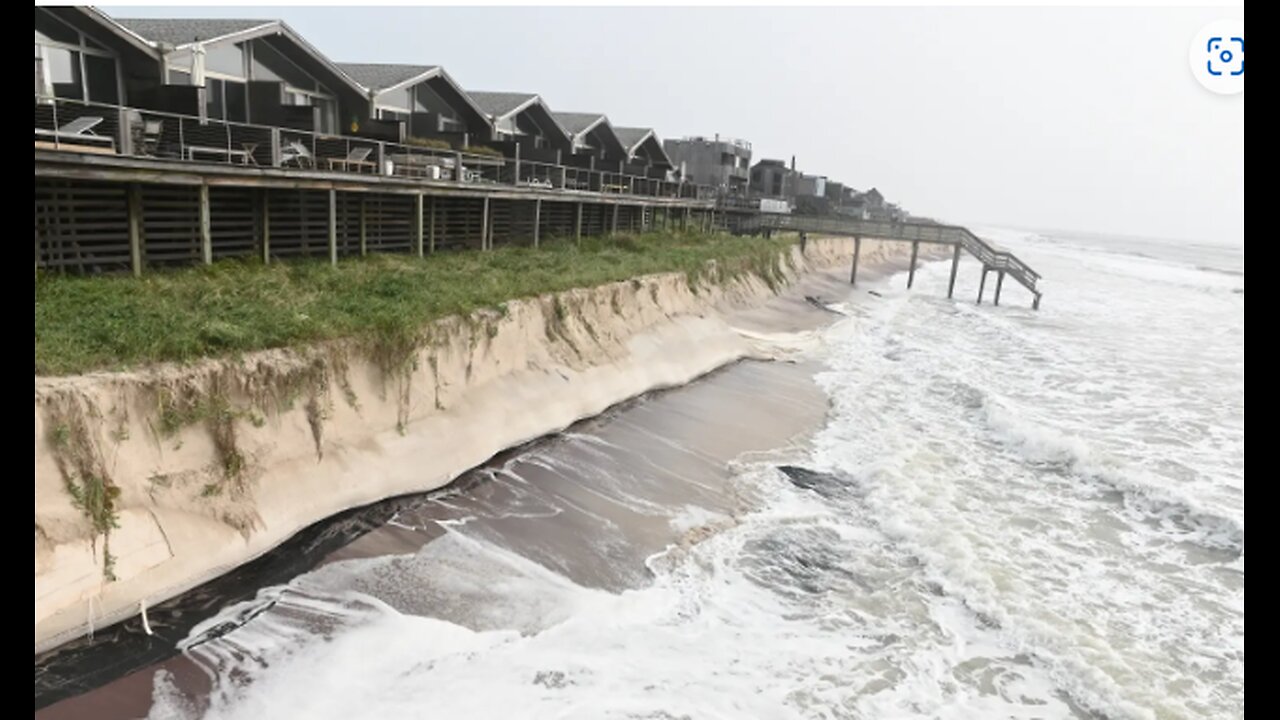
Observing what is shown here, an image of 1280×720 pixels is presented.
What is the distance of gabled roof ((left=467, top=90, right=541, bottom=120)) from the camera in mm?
31755

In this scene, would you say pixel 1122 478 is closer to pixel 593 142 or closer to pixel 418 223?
pixel 418 223

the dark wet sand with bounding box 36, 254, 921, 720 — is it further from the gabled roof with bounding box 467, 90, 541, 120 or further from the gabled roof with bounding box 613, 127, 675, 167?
the gabled roof with bounding box 613, 127, 675, 167

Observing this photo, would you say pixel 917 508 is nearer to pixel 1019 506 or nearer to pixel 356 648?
pixel 1019 506

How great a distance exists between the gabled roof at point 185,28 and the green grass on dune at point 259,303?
21.8ft

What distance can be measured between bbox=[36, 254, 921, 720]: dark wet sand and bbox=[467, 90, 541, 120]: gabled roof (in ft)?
57.4

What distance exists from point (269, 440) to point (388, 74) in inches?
781

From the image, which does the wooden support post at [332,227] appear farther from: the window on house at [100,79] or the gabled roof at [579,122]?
the gabled roof at [579,122]

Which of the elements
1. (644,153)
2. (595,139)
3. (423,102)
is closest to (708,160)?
(644,153)

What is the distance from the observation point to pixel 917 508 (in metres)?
13.5

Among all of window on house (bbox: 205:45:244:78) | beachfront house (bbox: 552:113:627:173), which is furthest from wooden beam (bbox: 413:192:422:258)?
beachfront house (bbox: 552:113:627:173)
